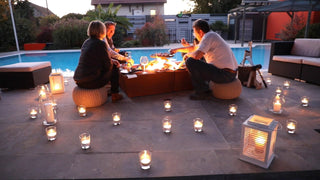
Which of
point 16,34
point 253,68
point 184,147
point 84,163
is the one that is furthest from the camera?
point 16,34

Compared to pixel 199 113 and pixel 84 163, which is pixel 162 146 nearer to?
pixel 84 163

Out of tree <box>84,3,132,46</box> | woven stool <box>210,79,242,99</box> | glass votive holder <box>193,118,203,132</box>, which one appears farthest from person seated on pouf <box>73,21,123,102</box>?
tree <box>84,3,132,46</box>

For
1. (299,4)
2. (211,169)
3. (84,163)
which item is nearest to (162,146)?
(211,169)

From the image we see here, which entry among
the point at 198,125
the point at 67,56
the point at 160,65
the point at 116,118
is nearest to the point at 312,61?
the point at 160,65

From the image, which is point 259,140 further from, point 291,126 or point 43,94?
point 43,94

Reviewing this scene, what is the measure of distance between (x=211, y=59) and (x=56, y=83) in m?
2.85

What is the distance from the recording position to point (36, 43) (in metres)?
13.3

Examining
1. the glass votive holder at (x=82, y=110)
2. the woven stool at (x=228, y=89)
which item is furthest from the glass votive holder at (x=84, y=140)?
the woven stool at (x=228, y=89)

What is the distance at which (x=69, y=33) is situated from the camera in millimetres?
12477

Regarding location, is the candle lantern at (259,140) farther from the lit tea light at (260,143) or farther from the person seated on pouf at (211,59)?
the person seated on pouf at (211,59)

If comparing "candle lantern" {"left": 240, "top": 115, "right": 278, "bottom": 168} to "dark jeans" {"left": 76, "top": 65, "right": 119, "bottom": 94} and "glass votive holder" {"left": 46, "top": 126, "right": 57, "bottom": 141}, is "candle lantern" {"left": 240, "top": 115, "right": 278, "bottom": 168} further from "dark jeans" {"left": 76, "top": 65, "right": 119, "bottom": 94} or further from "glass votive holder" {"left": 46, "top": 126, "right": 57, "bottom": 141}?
"dark jeans" {"left": 76, "top": 65, "right": 119, "bottom": 94}

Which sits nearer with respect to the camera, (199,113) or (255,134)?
(255,134)

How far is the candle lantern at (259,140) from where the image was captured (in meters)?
1.69

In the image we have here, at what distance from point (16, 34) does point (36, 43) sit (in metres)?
1.08
